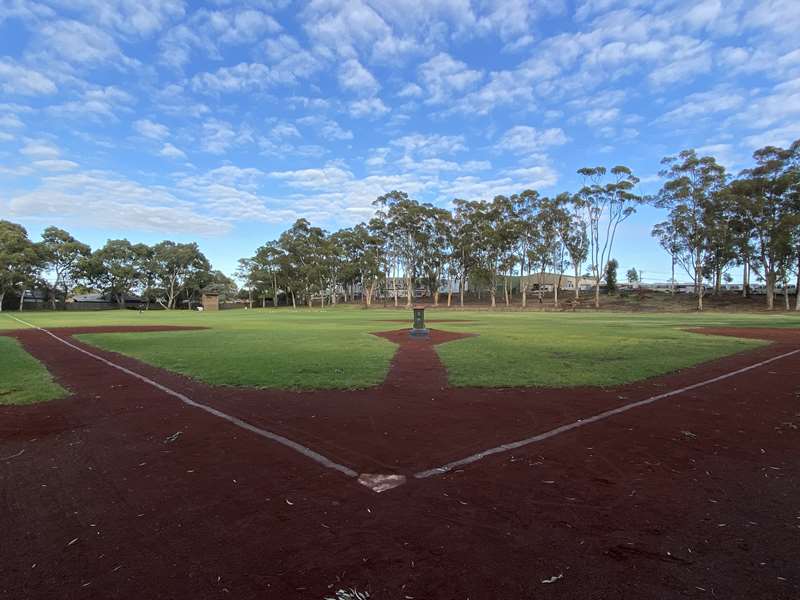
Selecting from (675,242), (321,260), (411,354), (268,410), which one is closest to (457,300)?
(321,260)

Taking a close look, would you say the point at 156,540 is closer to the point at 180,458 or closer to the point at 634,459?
the point at 180,458

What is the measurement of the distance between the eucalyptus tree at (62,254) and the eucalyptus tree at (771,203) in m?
97.5

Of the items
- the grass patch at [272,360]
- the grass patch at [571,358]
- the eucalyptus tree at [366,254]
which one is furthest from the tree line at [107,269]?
the grass patch at [571,358]

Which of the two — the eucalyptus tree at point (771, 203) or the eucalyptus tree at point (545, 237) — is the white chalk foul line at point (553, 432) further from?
the eucalyptus tree at point (545, 237)

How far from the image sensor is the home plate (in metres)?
4.19

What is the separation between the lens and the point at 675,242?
61562 mm

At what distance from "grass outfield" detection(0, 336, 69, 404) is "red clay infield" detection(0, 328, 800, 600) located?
0.87 m

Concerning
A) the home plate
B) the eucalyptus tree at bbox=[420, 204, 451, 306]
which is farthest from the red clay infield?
the eucalyptus tree at bbox=[420, 204, 451, 306]

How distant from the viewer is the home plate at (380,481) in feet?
13.7

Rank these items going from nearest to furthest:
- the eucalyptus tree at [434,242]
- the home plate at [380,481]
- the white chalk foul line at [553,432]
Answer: the home plate at [380,481] → the white chalk foul line at [553,432] → the eucalyptus tree at [434,242]

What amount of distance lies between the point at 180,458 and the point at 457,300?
284ft

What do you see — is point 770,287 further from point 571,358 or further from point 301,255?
point 301,255

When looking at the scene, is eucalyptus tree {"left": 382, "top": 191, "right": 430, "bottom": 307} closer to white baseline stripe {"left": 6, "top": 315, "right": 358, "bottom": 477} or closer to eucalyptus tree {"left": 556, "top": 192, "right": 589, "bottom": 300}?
eucalyptus tree {"left": 556, "top": 192, "right": 589, "bottom": 300}

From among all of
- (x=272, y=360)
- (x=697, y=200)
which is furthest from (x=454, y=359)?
(x=697, y=200)
